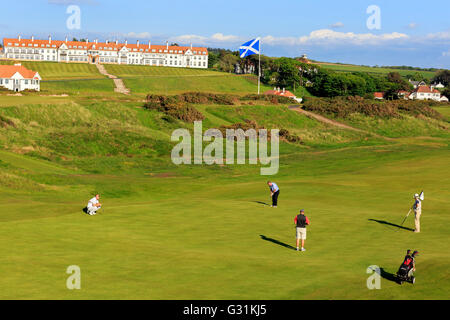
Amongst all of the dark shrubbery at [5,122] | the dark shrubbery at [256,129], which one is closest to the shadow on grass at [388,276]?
the dark shrubbery at [5,122]

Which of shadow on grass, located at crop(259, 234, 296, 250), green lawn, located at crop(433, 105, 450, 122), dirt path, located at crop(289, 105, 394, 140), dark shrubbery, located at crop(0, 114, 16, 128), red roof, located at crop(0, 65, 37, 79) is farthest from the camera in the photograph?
green lawn, located at crop(433, 105, 450, 122)

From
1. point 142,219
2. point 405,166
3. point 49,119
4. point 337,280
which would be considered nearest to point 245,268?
point 337,280

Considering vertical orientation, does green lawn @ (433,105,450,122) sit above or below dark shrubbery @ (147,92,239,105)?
below

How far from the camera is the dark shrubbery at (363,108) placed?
133000 millimetres

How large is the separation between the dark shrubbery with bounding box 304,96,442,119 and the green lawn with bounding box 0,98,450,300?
183 feet

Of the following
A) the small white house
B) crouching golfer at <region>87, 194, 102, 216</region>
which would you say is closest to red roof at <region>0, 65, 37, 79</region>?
the small white house

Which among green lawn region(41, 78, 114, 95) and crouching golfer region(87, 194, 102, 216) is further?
green lawn region(41, 78, 114, 95)

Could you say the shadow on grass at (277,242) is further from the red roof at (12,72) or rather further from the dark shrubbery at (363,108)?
the red roof at (12,72)

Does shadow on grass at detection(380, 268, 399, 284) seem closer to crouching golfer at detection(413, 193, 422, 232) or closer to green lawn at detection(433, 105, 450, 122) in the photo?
crouching golfer at detection(413, 193, 422, 232)

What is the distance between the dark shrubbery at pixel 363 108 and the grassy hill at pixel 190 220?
45.0 m

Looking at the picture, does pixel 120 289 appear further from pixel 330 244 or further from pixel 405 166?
pixel 405 166

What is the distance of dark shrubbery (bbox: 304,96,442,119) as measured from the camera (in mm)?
133000

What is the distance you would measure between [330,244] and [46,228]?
14995mm

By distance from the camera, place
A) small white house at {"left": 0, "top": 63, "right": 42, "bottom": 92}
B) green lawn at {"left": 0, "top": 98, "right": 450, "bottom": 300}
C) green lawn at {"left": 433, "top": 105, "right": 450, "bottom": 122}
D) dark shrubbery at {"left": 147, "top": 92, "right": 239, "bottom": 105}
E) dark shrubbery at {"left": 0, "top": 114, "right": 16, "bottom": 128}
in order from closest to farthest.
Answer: green lawn at {"left": 0, "top": 98, "right": 450, "bottom": 300} < dark shrubbery at {"left": 0, "top": 114, "right": 16, "bottom": 128} < dark shrubbery at {"left": 147, "top": 92, "right": 239, "bottom": 105} < small white house at {"left": 0, "top": 63, "right": 42, "bottom": 92} < green lawn at {"left": 433, "top": 105, "right": 450, "bottom": 122}
